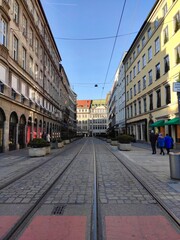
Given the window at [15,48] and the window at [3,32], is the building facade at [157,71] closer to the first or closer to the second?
the window at [3,32]

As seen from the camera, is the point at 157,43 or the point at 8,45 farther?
the point at 157,43

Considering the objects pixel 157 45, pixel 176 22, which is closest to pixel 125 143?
pixel 176 22

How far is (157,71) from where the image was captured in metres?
27.7

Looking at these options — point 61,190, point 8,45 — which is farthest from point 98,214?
point 8,45

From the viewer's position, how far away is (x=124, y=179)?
24.6ft

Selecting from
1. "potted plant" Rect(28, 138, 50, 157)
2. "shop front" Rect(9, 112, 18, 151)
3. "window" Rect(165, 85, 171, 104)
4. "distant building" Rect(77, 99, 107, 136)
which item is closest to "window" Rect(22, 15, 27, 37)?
"shop front" Rect(9, 112, 18, 151)

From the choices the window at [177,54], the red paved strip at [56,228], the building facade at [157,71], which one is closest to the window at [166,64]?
the building facade at [157,71]

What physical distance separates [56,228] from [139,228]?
1.47 meters

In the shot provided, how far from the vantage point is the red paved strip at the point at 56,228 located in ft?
10.9

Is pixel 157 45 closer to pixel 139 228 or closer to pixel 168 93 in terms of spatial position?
pixel 168 93

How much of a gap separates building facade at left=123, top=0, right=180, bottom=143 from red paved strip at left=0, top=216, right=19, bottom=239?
13717 mm

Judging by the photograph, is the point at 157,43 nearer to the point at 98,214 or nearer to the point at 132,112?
the point at 132,112

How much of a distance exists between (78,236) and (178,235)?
5.39 ft

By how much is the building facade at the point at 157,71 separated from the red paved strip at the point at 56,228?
13169 millimetres
